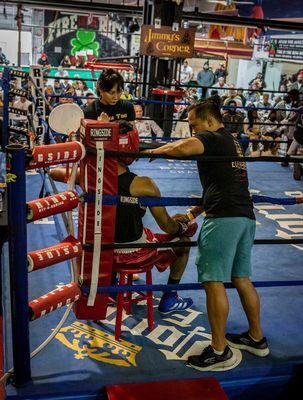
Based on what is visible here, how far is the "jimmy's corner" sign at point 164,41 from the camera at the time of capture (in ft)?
21.7

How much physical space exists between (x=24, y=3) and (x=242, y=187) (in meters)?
6.39

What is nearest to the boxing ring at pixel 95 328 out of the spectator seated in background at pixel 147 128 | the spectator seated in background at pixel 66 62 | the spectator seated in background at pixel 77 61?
the spectator seated in background at pixel 147 128

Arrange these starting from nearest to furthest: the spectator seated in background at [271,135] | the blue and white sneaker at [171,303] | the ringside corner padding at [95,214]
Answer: the ringside corner padding at [95,214]
the blue and white sneaker at [171,303]
the spectator seated in background at [271,135]

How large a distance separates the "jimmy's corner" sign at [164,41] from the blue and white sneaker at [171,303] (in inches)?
188

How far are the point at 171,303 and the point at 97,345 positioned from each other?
0.52 m

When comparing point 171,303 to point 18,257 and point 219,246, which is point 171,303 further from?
point 18,257

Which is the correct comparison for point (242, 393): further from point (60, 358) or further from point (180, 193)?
point (180, 193)

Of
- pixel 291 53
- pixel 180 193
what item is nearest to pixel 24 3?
pixel 180 193

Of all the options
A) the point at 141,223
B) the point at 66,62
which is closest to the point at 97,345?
the point at 141,223

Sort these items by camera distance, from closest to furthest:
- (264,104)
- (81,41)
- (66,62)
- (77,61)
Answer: (264,104) < (77,61) < (66,62) < (81,41)

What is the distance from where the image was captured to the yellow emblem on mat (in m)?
2.12

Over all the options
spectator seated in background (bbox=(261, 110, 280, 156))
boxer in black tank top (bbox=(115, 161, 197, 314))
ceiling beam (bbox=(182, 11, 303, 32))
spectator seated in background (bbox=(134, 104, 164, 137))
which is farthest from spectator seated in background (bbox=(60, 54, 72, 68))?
boxer in black tank top (bbox=(115, 161, 197, 314))

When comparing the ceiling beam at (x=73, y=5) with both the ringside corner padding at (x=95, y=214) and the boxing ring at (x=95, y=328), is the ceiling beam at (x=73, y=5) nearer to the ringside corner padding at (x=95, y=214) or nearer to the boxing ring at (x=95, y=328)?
the boxing ring at (x=95, y=328)

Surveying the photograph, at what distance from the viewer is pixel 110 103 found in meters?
3.40
